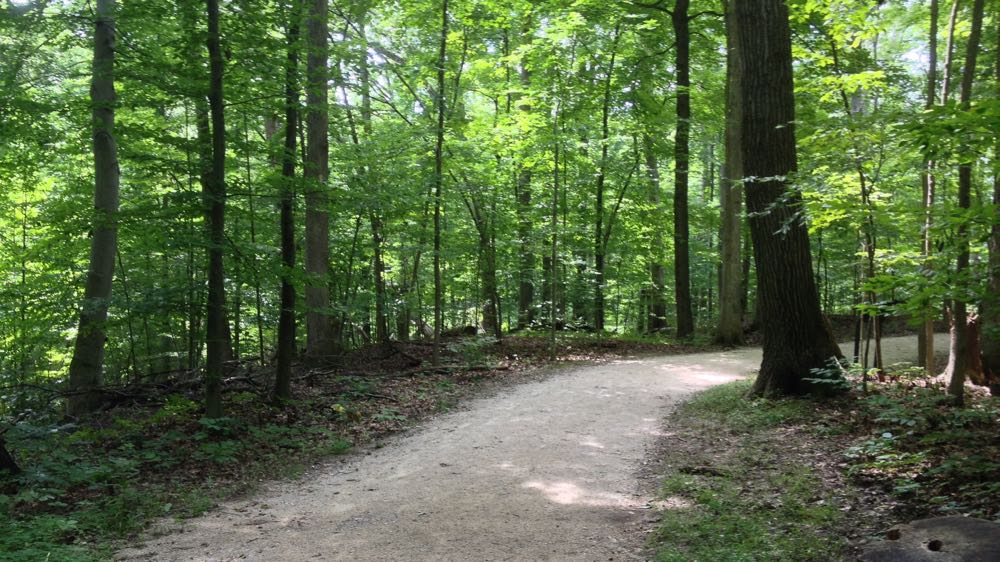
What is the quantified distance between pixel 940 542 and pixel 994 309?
253cm

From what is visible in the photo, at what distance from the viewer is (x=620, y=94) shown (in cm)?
1633

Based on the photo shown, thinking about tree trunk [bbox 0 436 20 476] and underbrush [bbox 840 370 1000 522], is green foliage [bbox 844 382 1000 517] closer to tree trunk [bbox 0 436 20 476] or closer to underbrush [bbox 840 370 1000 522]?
underbrush [bbox 840 370 1000 522]

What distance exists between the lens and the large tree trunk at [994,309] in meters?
4.89

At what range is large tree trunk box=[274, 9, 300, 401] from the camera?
7.74 meters

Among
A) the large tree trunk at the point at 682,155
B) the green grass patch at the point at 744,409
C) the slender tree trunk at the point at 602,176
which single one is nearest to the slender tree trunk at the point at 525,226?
the slender tree trunk at the point at 602,176

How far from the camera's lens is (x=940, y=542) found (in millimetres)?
3352

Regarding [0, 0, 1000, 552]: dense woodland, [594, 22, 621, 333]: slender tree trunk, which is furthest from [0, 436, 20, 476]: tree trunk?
[594, 22, 621, 333]: slender tree trunk

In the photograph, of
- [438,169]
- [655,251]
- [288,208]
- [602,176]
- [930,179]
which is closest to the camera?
[930,179]

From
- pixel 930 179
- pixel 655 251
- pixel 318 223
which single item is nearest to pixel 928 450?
pixel 930 179

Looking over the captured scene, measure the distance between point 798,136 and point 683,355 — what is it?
25.0ft

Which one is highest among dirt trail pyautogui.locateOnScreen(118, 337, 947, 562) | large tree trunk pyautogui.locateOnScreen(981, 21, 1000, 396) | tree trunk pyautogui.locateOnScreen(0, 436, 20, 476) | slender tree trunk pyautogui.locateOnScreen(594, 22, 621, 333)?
slender tree trunk pyautogui.locateOnScreen(594, 22, 621, 333)

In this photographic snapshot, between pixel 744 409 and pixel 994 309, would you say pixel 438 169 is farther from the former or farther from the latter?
pixel 994 309

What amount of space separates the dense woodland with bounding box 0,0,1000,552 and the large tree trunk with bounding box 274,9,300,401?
4cm

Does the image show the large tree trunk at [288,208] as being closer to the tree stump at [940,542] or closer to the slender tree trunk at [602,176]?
the tree stump at [940,542]
